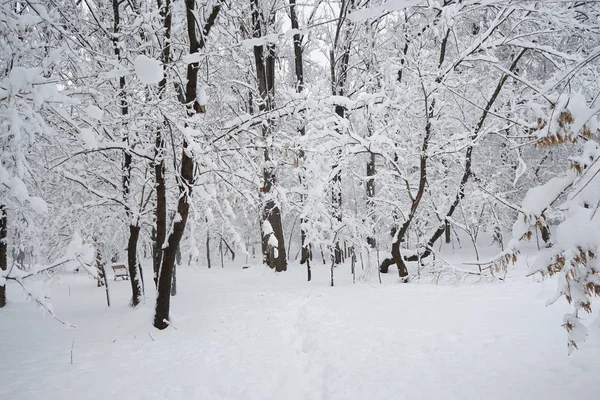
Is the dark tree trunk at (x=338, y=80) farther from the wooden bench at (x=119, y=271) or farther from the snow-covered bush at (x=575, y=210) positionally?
the wooden bench at (x=119, y=271)

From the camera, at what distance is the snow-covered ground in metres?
3.44

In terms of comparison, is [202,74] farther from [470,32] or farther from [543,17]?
[470,32]

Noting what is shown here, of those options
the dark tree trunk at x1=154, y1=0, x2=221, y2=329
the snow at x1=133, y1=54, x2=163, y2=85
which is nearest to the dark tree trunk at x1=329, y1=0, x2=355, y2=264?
the dark tree trunk at x1=154, y1=0, x2=221, y2=329

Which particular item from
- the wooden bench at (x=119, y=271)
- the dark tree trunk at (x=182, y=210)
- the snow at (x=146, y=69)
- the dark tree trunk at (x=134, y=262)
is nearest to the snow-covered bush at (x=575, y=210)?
the snow at (x=146, y=69)

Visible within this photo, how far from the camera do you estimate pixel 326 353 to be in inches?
186

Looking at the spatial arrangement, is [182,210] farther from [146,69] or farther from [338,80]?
[338,80]

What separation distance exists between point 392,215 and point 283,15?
375 inches

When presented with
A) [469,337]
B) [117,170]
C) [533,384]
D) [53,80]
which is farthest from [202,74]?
[533,384]

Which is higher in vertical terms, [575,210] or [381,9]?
[381,9]

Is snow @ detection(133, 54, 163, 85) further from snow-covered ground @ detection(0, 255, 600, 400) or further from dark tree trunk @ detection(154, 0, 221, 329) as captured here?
snow-covered ground @ detection(0, 255, 600, 400)

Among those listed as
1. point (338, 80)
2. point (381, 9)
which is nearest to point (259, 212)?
point (381, 9)

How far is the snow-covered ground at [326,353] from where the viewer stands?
344 centimetres

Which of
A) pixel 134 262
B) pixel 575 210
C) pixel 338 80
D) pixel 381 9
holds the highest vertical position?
pixel 338 80

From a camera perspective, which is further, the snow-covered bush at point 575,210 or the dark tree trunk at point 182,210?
the dark tree trunk at point 182,210
